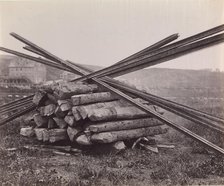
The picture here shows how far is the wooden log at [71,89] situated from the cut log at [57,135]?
73 centimetres

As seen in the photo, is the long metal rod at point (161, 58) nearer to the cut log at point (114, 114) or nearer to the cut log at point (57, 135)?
the cut log at point (114, 114)

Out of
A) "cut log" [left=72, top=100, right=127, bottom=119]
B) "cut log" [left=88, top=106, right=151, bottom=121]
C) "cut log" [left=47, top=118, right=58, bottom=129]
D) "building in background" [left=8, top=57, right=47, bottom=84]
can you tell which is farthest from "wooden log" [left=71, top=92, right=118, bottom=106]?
"building in background" [left=8, top=57, right=47, bottom=84]

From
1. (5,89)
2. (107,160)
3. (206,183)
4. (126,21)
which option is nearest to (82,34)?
(126,21)

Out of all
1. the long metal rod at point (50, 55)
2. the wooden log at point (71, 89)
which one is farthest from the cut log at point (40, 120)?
the long metal rod at point (50, 55)

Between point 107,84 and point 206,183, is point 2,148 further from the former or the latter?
point 206,183

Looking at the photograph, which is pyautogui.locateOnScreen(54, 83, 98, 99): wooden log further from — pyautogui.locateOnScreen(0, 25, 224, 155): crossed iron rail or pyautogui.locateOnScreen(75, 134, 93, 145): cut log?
pyautogui.locateOnScreen(75, 134, 93, 145): cut log

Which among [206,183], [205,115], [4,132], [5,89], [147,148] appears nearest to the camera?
[206,183]

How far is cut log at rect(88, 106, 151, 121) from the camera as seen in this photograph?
6.17 m

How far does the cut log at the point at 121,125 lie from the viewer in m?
6.16

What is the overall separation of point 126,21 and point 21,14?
2.17 m

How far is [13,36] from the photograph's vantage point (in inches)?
280

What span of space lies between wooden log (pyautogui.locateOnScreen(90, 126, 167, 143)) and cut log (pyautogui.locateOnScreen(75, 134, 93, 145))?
87mm

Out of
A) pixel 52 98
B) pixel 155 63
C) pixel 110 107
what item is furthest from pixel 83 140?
pixel 155 63

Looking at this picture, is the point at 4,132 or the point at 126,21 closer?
the point at 126,21
